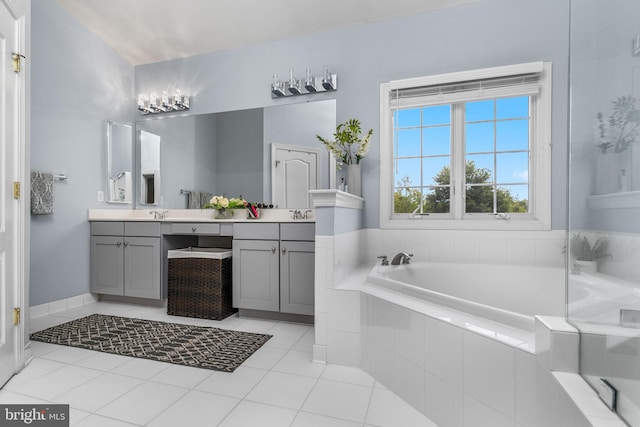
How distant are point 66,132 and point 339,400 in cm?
326

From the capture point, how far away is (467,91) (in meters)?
2.70

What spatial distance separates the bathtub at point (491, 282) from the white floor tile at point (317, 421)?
0.68m

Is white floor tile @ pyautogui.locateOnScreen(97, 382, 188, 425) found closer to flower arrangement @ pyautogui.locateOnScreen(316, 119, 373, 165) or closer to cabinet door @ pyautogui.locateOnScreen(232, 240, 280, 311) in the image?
cabinet door @ pyautogui.locateOnScreen(232, 240, 280, 311)

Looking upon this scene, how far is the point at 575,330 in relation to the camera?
87 centimetres

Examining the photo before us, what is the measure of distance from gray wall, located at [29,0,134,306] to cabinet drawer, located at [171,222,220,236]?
39.2 inches

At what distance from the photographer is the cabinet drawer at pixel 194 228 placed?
2885 mm

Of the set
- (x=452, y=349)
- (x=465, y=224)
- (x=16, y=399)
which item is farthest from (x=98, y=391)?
(x=465, y=224)

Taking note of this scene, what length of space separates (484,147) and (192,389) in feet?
8.90

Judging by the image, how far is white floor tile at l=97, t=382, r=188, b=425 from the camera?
1424 millimetres

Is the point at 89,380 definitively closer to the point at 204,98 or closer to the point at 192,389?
the point at 192,389

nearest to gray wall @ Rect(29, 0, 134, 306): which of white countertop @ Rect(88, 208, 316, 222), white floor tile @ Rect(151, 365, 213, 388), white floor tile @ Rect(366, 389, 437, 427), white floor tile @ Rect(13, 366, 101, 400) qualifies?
white countertop @ Rect(88, 208, 316, 222)

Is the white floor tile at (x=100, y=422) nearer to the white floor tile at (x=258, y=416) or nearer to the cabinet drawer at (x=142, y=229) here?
the white floor tile at (x=258, y=416)

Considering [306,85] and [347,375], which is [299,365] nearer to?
[347,375]

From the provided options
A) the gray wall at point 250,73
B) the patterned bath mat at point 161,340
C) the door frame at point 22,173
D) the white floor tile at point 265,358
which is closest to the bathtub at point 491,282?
the gray wall at point 250,73
